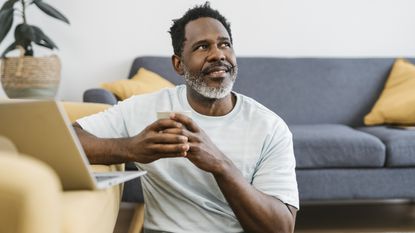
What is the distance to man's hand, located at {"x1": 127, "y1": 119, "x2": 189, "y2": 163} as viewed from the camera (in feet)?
3.17

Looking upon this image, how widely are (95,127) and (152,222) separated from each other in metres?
0.27

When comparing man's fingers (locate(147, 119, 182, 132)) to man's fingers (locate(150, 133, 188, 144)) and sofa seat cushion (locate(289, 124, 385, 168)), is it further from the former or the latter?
sofa seat cushion (locate(289, 124, 385, 168))

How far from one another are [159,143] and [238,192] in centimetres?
21

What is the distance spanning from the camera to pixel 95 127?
1.21 m

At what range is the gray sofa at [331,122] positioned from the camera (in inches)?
87.5

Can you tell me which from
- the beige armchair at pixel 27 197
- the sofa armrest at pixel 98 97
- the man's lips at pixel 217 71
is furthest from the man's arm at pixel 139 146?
the sofa armrest at pixel 98 97

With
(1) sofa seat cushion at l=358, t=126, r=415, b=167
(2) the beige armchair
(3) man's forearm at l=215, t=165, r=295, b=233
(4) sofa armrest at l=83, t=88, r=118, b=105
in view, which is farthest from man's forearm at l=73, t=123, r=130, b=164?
(1) sofa seat cushion at l=358, t=126, r=415, b=167

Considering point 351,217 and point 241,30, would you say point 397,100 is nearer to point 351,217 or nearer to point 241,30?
point 351,217

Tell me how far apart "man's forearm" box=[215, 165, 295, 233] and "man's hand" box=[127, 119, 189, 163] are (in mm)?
131

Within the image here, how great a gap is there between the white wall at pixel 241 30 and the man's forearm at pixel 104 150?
77.5 inches

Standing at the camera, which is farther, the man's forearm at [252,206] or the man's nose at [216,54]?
the man's nose at [216,54]

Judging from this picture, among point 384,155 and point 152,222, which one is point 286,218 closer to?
point 152,222

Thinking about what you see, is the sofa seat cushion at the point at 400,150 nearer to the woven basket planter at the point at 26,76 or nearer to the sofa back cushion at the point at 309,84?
the sofa back cushion at the point at 309,84

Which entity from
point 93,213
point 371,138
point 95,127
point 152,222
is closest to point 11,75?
point 95,127
